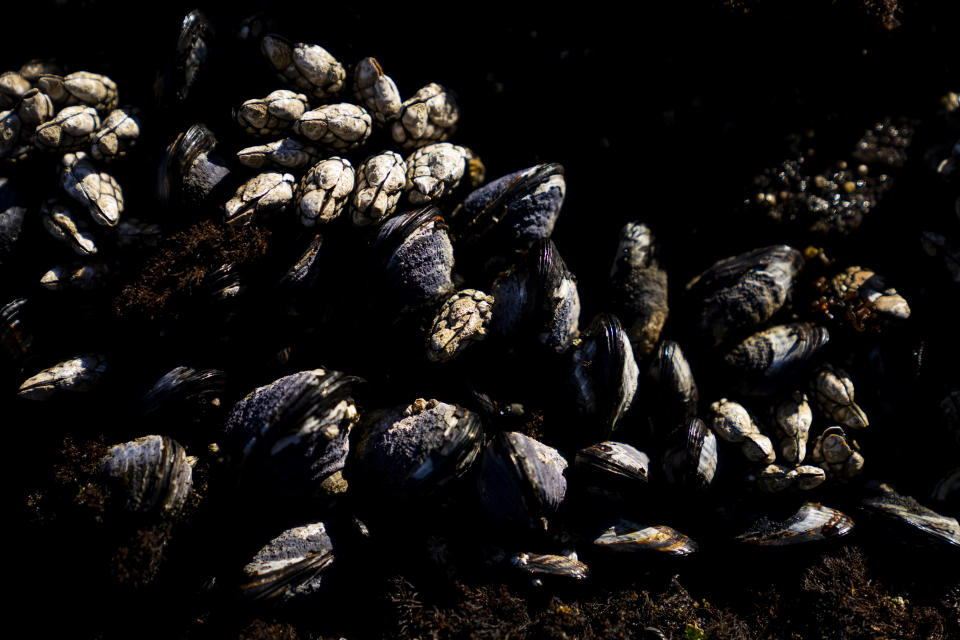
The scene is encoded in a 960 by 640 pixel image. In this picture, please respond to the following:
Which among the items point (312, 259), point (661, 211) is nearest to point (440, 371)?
point (312, 259)

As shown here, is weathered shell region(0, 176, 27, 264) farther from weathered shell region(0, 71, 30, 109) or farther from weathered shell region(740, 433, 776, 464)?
weathered shell region(740, 433, 776, 464)

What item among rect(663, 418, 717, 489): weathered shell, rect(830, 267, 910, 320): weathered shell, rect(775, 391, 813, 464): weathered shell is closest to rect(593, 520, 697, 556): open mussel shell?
rect(663, 418, 717, 489): weathered shell

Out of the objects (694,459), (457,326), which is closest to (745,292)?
(694,459)

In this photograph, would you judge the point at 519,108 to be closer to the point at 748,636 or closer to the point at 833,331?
the point at 833,331

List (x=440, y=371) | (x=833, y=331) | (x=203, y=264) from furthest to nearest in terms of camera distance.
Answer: (x=833, y=331), (x=440, y=371), (x=203, y=264)

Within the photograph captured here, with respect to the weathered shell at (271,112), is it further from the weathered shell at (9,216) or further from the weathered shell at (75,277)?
the weathered shell at (9,216)

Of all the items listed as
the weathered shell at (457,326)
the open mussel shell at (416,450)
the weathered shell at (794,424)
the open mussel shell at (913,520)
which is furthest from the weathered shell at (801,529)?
the weathered shell at (457,326)

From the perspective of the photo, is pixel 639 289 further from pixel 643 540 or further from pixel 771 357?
pixel 643 540
